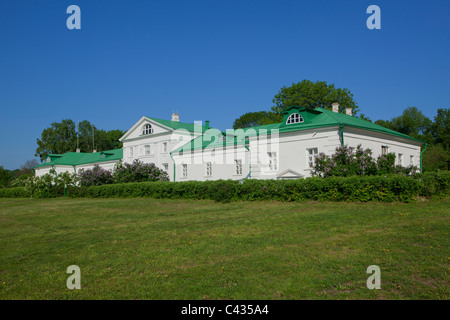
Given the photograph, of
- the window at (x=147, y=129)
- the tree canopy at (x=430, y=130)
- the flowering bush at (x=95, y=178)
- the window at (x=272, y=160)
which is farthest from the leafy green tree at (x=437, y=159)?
the flowering bush at (x=95, y=178)

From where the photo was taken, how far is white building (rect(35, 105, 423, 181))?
23359 mm

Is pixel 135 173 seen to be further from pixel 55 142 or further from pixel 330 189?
pixel 55 142

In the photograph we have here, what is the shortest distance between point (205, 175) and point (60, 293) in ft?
90.8

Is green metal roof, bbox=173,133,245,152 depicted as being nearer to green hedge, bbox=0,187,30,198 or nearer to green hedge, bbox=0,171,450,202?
green hedge, bbox=0,171,450,202

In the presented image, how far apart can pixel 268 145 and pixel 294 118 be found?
2711mm

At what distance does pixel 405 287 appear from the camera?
5.32 m

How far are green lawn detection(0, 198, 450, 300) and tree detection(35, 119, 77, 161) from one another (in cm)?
6994

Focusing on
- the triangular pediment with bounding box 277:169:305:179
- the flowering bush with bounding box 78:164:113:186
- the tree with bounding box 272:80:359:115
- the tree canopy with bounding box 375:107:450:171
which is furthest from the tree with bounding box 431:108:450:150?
the flowering bush with bounding box 78:164:113:186

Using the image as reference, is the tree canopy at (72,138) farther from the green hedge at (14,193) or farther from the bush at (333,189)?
the bush at (333,189)

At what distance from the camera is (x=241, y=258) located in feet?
23.6

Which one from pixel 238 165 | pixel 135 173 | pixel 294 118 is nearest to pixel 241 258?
pixel 294 118

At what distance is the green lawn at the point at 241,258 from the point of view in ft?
17.8
